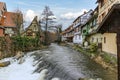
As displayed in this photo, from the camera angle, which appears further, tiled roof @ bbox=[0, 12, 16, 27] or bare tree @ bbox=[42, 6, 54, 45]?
bare tree @ bbox=[42, 6, 54, 45]

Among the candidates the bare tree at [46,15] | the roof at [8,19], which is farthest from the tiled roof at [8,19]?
the bare tree at [46,15]

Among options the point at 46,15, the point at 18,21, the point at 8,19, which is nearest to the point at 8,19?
the point at 8,19

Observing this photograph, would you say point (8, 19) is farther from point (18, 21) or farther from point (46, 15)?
point (46, 15)

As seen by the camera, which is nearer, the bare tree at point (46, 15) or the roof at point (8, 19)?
the roof at point (8, 19)

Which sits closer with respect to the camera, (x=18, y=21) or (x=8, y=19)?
(x=18, y=21)

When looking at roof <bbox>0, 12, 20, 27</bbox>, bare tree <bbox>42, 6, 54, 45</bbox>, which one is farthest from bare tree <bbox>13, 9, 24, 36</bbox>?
bare tree <bbox>42, 6, 54, 45</bbox>

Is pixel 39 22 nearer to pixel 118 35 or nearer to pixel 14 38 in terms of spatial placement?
pixel 14 38

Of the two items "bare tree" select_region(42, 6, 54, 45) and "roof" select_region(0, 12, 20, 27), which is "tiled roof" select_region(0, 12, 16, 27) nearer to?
"roof" select_region(0, 12, 20, 27)

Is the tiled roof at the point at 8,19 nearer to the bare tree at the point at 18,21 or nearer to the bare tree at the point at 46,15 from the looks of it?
the bare tree at the point at 18,21

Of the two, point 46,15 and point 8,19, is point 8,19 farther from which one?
point 46,15

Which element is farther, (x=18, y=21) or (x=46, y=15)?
(x=46, y=15)

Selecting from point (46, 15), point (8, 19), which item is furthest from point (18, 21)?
point (46, 15)

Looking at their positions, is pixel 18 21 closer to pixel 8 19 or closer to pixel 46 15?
pixel 8 19

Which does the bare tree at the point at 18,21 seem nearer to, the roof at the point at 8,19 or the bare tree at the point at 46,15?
the roof at the point at 8,19
